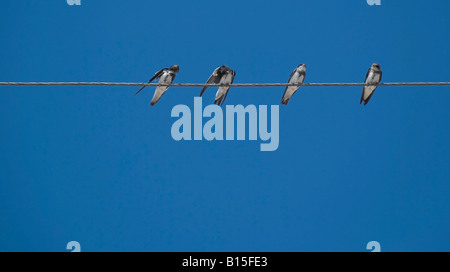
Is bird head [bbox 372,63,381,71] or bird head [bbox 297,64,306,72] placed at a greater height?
bird head [bbox 297,64,306,72]

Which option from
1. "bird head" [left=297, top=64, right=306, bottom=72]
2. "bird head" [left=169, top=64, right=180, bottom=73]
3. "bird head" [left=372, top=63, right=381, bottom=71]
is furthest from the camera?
"bird head" [left=297, top=64, right=306, bottom=72]

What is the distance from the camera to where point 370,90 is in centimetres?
1094

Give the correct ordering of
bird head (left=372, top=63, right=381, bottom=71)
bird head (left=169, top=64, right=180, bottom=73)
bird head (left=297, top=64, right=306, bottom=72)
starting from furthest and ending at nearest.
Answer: bird head (left=297, top=64, right=306, bottom=72), bird head (left=169, top=64, right=180, bottom=73), bird head (left=372, top=63, right=381, bottom=71)

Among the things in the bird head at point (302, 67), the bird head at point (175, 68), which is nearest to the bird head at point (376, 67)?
the bird head at point (302, 67)

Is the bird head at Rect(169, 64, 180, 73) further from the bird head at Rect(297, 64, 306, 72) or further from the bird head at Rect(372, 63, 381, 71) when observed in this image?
the bird head at Rect(372, 63, 381, 71)

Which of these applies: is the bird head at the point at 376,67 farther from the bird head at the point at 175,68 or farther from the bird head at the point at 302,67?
the bird head at the point at 175,68

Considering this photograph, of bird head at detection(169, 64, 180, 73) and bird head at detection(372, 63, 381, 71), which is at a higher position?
bird head at detection(169, 64, 180, 73)

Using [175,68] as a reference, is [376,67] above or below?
below

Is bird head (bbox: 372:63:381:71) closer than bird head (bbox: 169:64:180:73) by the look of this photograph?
Yes

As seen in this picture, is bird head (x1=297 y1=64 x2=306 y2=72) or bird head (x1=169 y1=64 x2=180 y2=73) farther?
bird head (x1=297 y1=64 x2=306 y2=72)

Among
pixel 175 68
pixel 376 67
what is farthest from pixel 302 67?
pixel 175 68

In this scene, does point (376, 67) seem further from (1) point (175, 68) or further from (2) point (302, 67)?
(1) point (175, 68)

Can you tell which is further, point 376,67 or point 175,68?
point 175,68

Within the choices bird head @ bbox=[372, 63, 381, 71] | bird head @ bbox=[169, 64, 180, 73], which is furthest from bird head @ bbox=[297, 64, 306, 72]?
bird head @ bbox=[169, 64, 180, 73]
